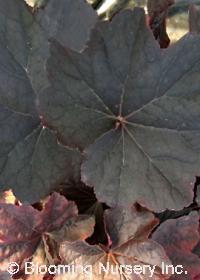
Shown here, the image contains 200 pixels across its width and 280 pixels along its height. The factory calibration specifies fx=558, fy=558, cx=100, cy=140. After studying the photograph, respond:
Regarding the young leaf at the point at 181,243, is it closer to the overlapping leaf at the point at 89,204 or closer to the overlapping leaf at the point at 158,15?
the overlapping leaf at the point at 89,204

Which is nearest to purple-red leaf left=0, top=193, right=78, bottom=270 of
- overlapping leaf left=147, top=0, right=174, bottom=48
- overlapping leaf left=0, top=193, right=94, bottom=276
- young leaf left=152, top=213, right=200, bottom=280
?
overlapping leaf left=0, top=193, right=94, bottom=276

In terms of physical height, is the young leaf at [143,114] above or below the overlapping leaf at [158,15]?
below

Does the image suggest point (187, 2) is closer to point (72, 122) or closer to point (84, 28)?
point (84, 28)

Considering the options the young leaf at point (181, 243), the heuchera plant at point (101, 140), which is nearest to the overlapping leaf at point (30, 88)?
the heuchera plant at point (101, 140)

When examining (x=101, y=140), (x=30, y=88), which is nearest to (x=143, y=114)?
(x=101, y=140)

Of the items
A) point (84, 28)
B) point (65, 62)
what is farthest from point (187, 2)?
point (65, 62)

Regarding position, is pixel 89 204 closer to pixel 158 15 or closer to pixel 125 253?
pixel 125 253
